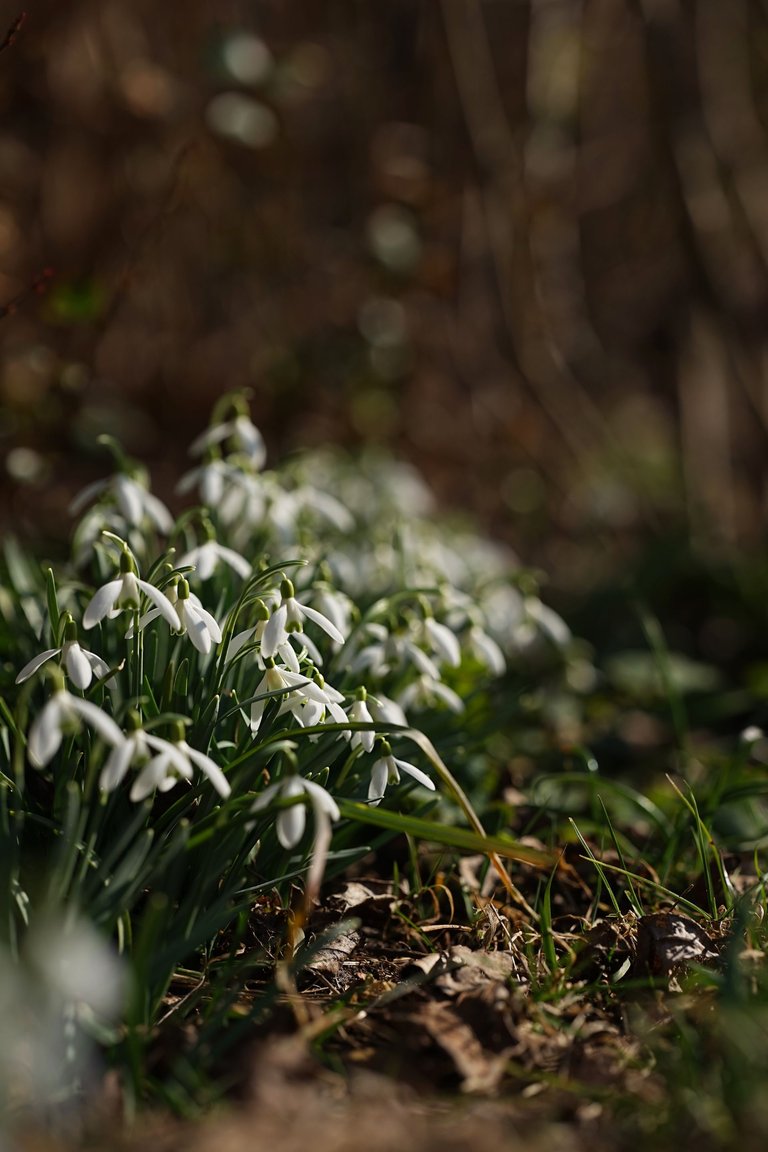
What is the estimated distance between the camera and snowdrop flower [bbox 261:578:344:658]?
161 cm

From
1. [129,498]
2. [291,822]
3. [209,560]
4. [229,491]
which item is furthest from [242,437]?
[291,822]

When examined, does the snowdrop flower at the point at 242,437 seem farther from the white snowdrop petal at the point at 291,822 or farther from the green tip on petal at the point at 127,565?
the white snowdrop petal at the point at 291,822

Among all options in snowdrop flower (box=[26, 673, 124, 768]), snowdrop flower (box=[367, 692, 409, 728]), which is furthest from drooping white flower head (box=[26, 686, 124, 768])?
snowdrop flower (box=[367, 692, 409, 728])

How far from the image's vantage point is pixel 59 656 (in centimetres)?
162

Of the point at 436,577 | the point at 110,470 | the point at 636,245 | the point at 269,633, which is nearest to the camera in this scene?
the point at 269,633

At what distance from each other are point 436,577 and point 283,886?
0.93m

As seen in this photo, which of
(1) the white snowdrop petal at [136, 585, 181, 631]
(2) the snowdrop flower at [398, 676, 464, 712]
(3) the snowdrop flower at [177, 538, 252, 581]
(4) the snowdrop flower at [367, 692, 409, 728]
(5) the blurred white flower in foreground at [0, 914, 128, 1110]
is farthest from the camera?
(2) the snowdrop flower at [398, 676, 464, 712]

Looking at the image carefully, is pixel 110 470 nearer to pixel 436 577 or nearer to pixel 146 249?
pixel 146 249

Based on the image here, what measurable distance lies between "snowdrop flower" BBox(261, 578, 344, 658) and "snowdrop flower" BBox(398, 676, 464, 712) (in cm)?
38

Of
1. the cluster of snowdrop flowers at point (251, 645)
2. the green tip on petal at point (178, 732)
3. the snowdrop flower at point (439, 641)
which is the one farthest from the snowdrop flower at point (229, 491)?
the green tip on petal at point (178, 732)

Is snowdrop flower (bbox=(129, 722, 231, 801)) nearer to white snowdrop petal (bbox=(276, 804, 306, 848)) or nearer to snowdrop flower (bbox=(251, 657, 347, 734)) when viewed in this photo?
white snowdrop petal (bbox=(276, 804, 306, 848))

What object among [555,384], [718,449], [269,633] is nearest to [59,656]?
[269,633]

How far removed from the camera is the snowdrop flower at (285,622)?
5.27 ft

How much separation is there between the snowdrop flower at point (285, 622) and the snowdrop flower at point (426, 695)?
0.38 meters
